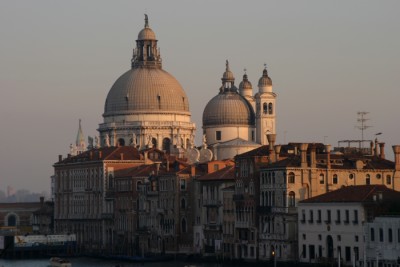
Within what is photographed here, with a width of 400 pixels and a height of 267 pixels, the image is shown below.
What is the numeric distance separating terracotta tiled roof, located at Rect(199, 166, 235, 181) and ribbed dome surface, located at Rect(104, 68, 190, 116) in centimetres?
4152

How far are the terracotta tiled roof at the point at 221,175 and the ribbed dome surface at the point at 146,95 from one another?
41.5 metres

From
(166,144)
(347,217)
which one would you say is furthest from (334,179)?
(166,144)

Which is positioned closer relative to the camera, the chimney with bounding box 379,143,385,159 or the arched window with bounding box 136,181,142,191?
the chimney with bounding box 379,143,385,159

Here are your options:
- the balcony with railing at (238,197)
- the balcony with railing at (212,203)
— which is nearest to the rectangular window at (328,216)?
the balcony with railing at (238,197)

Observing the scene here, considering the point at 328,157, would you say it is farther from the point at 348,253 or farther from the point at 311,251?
the point at 348,253

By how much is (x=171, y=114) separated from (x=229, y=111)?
628cm

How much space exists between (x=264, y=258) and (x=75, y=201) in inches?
1844

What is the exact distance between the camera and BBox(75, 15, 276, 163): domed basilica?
150 m

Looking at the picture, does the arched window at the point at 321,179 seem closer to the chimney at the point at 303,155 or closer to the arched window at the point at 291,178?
the chimney at the point at 303,155

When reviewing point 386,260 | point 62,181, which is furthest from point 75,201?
point 386,260

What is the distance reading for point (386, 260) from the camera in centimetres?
8100

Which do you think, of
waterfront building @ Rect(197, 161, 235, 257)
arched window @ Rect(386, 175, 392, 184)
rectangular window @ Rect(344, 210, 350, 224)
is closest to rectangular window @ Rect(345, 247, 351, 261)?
rectangular window @ Rect(344, 210, 350, 224)

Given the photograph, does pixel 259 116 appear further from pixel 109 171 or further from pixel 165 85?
pixel 109 171

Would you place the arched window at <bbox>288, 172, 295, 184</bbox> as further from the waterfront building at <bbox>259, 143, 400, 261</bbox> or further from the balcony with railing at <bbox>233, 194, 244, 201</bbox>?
the balcony with railing at <bbox>233, 194, 244, 201</bbox>
